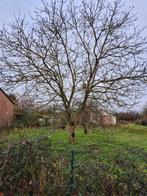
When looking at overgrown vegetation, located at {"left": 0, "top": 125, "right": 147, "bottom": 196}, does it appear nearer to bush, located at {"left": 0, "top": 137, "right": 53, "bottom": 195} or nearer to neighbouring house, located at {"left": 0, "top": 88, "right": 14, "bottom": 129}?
bush, located at {"left": 0, "top": 137, "right": 53, "bottom": 195}

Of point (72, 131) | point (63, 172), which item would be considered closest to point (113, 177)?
point (63, 172)

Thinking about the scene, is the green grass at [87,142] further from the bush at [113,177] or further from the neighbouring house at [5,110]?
the neighbouring house at [5,110]

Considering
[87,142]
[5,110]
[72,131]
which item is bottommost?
[87,142]

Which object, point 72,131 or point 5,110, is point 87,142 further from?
point 5,110

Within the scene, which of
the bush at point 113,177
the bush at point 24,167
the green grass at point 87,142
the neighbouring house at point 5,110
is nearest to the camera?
the bush at point 113,177

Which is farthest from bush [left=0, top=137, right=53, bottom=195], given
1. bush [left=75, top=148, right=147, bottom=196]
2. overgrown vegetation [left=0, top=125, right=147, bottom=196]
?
bush [left=75, top=148, right=147, bottom=196]

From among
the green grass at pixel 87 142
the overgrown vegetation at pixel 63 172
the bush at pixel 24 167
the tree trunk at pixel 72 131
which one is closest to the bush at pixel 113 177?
the overgrown vegetation at pixel 63 172

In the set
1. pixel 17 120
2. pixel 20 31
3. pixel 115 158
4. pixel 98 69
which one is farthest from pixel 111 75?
pixel 17 120

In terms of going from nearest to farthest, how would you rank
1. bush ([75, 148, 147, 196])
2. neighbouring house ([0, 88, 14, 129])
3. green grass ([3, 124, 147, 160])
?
bush ([75, 148, 147, 196]) → green grass ([3, 124, 147, 160]) → neighbouring house ([0, 88, 14, 129])

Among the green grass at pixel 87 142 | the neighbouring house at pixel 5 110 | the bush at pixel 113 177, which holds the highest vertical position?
the neighbouring house at pixel 5 110

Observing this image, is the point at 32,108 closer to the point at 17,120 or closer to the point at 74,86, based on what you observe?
the point at 74,86

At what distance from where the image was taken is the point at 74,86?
18.0 meters

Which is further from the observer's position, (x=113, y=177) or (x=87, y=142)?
(x=87, y=142)

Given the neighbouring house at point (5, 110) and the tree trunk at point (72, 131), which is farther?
the neighbouring house at point (5, 110)
